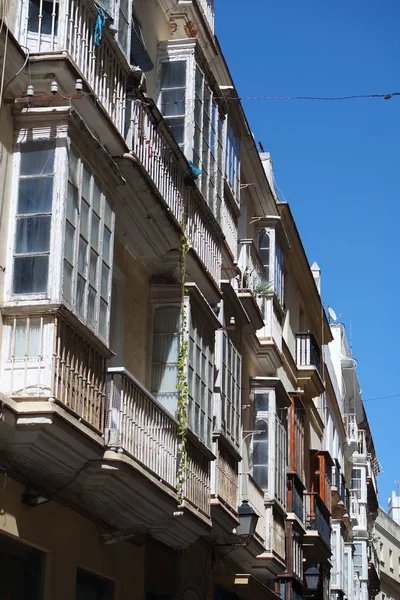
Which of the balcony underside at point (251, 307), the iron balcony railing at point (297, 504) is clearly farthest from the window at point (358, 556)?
the balcony underside at point (251, 307)

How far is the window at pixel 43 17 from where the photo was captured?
1102 centimetres

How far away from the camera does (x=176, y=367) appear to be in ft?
48.6

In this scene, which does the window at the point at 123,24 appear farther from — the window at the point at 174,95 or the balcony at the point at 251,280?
the balcony at the point at 251,280

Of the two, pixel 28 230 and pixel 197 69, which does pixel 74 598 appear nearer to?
pixel 28 230

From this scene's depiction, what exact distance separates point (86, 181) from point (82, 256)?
0.71 metres

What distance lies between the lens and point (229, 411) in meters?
18.0

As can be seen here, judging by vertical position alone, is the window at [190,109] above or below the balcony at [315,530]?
above

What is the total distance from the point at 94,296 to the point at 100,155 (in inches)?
52.0

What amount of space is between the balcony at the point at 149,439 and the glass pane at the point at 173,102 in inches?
173

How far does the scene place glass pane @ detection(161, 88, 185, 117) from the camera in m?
16.0

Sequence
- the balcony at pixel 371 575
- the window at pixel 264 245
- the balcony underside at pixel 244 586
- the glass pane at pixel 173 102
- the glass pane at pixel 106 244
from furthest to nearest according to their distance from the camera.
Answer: the balcony at pixel 371 575, the window at pixel 264 245, the balcony underside at pixel 244 586, the glass pane at pixel 173 102, the glass pane at pixel 106 244

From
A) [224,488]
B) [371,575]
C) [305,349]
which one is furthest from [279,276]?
[371,575]

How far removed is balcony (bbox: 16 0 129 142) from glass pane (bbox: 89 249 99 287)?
52.4 inches

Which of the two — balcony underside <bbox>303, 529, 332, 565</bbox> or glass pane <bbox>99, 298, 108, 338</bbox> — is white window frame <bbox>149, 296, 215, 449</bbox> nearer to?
glass pane <bbox>99, 298, 108, 338</bbox>
